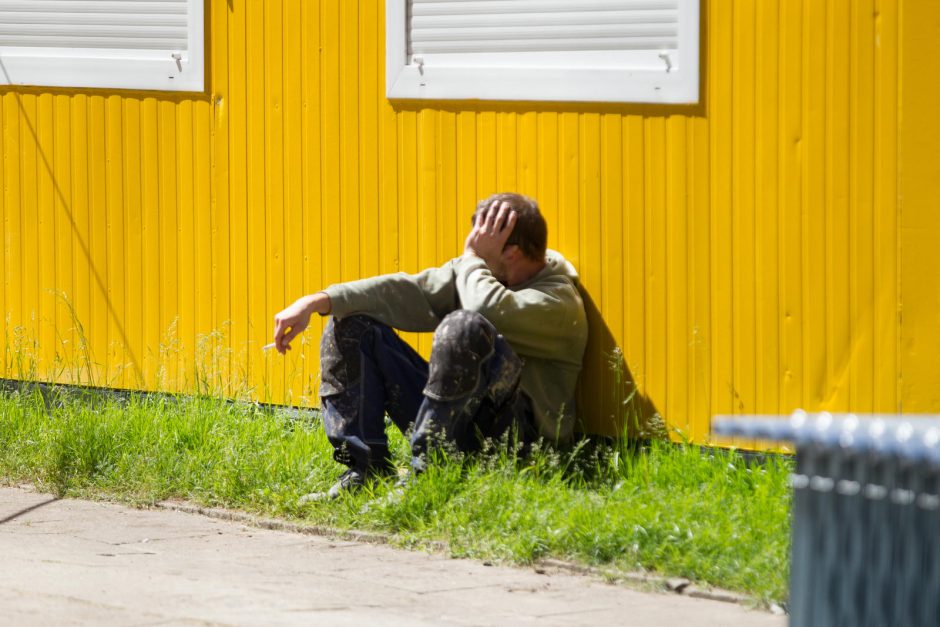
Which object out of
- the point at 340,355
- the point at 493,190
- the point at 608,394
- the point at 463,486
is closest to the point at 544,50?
the point at 493,190

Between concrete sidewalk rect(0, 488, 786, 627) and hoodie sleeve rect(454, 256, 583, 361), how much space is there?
42.6 inches

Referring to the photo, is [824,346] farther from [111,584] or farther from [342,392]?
[111,584]

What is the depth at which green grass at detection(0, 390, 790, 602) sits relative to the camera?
540 cm

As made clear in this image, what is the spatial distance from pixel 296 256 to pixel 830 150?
271 centimetres

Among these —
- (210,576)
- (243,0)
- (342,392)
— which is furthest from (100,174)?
(210,576)

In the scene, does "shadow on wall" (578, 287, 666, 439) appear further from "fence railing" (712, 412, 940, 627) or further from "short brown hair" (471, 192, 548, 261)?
"fence railing" (712, 412, 940, 627)

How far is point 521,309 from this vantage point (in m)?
6.36

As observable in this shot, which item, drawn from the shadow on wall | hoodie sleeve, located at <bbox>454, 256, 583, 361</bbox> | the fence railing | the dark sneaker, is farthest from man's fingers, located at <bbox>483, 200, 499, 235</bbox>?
the fence railing

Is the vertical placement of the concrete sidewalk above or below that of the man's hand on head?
below

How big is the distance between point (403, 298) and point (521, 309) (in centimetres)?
50

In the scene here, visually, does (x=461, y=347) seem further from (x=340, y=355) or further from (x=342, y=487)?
(x=342, y=487)

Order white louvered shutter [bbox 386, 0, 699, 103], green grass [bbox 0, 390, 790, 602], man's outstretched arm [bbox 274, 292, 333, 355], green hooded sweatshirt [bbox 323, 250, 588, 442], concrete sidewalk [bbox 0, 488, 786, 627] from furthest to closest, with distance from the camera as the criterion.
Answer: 1. white louvered shutter [bbox 386, 0, 699, 103]
2. green hooded sweatshirt [bbox 323, 250, 588, 442]
3. man's outstretched arm [bbox 274, 292, 333, 355]
4. green grass [bbox 0, 390, 790, 602]
5. concrete sidewalk [bbox 0, 488, 786, 627]

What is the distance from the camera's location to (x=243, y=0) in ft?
25.3

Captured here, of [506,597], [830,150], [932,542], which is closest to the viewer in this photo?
[932,542]
